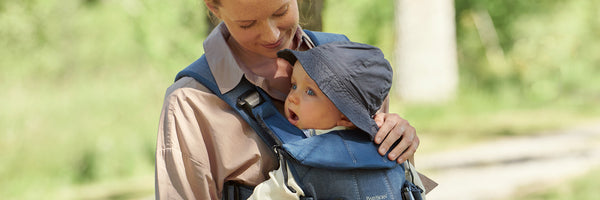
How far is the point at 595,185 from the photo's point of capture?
22.0 ft

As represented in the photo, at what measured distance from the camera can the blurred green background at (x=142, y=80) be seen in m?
7.80

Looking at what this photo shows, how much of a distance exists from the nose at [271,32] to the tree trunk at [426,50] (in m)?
9.46

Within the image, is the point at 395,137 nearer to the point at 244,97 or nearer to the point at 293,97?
the point at 293,97

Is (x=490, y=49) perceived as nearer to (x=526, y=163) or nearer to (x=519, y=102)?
(x=519, y=102)

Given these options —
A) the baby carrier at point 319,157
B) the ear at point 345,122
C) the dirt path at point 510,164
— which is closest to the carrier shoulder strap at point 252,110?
the baby carrier at point 319,157

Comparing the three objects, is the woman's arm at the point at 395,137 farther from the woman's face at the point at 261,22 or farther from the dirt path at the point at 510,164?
the dirt path at the point at 510,164

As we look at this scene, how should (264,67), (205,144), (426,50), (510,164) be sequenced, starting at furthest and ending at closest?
(426,50)
(510,164)
(264,67)
(205,144)

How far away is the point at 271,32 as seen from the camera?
2.05m

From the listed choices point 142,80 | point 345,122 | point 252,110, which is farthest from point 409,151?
point 142,80

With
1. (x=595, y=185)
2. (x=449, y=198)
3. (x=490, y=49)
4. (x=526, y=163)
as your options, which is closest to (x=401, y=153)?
(x=449, y=198)

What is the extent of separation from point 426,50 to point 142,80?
4477 millimetres

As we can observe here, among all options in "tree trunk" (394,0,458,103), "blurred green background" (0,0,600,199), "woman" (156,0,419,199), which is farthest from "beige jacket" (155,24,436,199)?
"tree trunk" (394,0,458,103)

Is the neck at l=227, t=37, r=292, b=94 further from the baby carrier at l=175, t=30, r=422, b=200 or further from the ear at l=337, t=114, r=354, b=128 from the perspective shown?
the ear at l=337, t=114, r=354, b=128

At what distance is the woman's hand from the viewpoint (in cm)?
203
